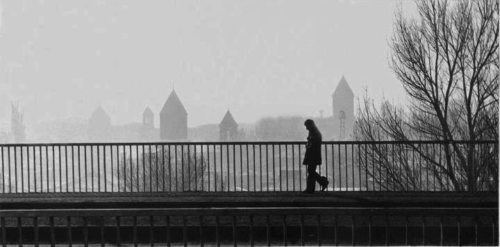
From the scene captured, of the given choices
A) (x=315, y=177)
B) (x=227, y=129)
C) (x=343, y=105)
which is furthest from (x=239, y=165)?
(x=227, y=129)

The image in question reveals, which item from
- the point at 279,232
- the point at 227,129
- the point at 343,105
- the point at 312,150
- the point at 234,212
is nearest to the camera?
the point at 234,212

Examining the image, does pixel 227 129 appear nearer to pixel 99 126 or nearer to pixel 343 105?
pixel 343 105

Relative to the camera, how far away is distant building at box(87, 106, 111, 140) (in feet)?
534

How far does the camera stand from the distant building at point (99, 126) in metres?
163

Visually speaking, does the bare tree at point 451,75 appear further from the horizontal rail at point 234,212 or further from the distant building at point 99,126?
the distant building at point 99,126

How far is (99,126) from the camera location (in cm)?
16938

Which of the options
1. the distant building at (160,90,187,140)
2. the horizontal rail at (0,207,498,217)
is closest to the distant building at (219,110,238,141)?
the distant building at (160,90,187,140)

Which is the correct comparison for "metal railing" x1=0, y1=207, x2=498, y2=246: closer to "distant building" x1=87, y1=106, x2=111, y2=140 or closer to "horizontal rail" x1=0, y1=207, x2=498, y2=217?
"horizontal rail" x1=0, y1=207, x2=498, y2=217

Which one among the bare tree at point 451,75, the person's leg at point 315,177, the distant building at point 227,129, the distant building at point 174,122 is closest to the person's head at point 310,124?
the person's leg at point 315,177

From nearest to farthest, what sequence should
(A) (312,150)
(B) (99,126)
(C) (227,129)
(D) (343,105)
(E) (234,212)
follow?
(E) (234,212) → (A) (312,150) → (B) (99,126) → (D) (343,105) → (C) (227,129)

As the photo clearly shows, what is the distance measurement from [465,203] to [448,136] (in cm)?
1890

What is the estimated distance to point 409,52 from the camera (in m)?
30.5

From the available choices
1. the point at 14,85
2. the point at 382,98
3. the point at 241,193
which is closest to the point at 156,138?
the point at 14,85

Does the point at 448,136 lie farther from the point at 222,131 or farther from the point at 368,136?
the point at 222,131
